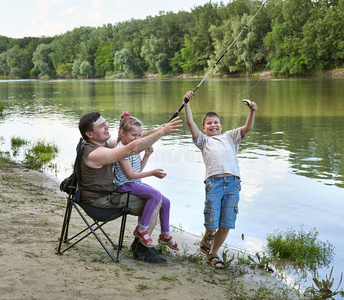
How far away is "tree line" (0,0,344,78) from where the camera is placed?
5466 cm

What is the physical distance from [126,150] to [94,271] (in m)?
1.00

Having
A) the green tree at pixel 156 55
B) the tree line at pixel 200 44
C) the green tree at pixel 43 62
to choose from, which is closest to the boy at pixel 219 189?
the tree line at pixel 200 44

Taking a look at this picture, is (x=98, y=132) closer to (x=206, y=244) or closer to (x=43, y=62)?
(x=206, y=244)

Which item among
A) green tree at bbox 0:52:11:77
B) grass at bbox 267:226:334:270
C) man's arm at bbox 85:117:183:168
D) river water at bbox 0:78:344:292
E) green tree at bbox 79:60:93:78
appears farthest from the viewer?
green tree at bbox 0:52:11:77

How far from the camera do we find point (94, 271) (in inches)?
135

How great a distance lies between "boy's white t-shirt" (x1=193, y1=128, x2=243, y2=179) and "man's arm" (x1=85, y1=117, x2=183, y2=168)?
0.72 metres

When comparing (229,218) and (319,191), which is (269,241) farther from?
(319,191)

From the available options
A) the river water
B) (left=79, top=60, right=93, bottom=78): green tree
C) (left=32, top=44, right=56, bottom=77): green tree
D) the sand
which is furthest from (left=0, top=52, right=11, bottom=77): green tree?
the sand

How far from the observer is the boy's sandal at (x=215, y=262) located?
4.04m

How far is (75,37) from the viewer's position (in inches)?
4680

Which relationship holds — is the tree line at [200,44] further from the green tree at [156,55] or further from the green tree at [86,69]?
the green tree at [86,69]

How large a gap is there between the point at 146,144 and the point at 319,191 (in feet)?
15.6

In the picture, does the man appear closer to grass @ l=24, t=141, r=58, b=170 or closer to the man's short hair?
the man's short hair

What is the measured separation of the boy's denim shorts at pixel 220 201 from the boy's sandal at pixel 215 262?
29 cm
